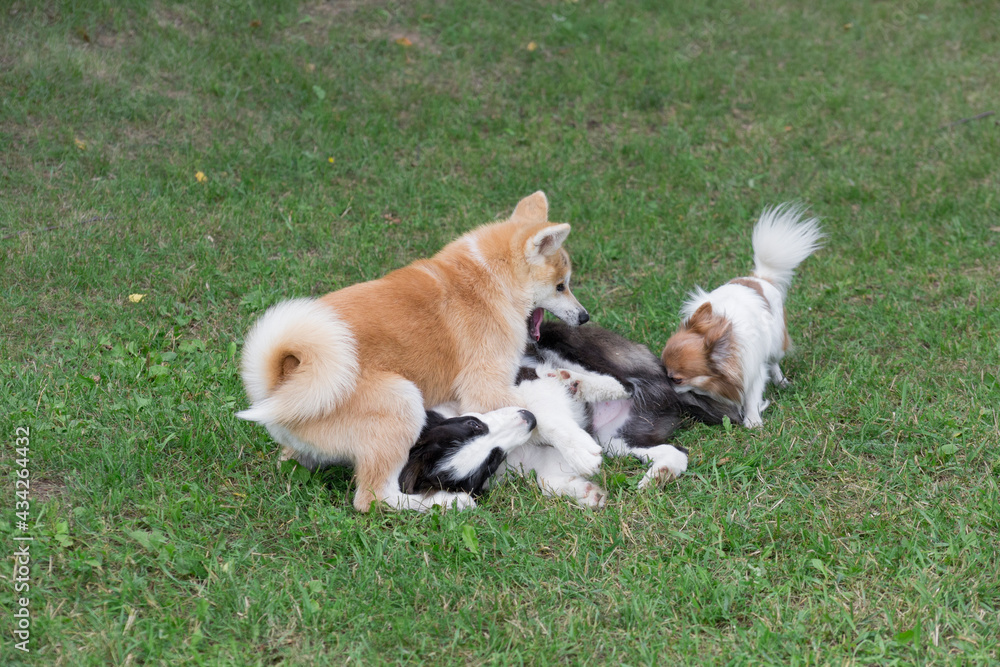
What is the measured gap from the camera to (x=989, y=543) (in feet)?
11.2

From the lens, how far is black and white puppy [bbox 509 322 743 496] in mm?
4199

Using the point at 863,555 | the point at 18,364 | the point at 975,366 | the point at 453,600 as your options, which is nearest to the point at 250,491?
the point at 453,600

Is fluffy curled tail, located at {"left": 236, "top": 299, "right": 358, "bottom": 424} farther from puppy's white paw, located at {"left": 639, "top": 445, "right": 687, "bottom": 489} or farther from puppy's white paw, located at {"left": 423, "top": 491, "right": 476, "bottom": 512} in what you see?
puppy's white paw, located at {"left": 639, "top": 445, "right": 687, "bottom": 489}

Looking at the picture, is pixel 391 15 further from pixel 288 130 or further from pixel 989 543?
pixel 989 543

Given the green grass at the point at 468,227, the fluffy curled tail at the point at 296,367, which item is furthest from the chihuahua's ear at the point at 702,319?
the fluffy curled tail at the point at 296,367

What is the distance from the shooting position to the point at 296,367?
3.58m

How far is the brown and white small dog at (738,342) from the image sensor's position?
4.45 meters

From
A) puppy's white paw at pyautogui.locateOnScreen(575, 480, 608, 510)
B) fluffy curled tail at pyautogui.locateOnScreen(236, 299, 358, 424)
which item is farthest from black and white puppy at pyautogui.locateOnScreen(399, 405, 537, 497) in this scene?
fluffy curled tail at pyautogui.locateOnScreen(236, 299, 358, 424)

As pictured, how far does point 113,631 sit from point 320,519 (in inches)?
35.7

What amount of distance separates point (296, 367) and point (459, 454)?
834mm

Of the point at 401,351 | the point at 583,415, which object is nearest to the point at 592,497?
the point at 583,415

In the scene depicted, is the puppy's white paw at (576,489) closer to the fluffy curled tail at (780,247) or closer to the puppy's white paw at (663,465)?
the puppy's white paw at (663,465)

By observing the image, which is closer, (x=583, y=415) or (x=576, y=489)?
(x=576, y=489)

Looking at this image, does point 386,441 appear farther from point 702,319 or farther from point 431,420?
point 702,319
